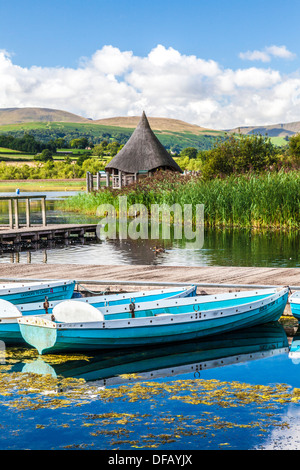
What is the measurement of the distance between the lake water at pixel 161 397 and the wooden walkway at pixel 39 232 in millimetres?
13607

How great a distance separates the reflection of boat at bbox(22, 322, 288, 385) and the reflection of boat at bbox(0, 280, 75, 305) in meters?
2.37

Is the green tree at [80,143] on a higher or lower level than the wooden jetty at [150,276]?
higher

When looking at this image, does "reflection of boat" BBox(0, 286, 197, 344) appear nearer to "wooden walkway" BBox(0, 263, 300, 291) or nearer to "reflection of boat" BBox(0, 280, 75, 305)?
"wooden walkway" BBox(0, 263, 300, 291)

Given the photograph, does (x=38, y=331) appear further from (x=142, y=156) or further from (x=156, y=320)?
(x=142, y=156)

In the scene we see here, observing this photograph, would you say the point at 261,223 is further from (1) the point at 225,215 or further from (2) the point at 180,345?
(2) the point at 180,345

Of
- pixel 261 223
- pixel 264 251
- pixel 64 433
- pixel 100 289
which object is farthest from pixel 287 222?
pixel 64 433

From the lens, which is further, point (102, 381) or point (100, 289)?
point (100, 289)

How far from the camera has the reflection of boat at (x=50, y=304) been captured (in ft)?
32.4

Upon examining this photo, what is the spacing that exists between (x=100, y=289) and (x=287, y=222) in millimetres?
13920

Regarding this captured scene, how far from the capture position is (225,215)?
84.7 feet

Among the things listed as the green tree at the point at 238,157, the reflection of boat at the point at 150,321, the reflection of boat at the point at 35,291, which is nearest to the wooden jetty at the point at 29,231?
the green tree at the point at 238,157

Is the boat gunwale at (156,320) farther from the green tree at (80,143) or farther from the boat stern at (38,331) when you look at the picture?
the green tree at (80,143)

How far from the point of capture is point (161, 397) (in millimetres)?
7598

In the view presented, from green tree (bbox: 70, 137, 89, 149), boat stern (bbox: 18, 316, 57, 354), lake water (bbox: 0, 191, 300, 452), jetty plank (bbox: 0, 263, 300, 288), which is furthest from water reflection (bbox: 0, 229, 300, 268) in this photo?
green tree (bbox: 70, 137, 89, 149)
